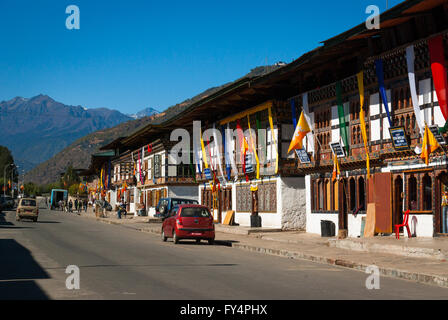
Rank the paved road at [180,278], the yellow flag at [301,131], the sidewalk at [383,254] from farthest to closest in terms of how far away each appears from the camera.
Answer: the yellow flag at [301,131] < the sidewalk at [383,254] < the paved road at [180,278]

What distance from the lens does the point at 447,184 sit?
21656 mm

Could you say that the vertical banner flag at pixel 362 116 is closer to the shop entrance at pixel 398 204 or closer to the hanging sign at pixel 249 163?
the shop entrance at pixel 398 204

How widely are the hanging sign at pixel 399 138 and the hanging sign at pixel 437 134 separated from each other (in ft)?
5.18

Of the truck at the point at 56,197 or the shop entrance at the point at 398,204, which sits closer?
the shop entrance at the point at 398,204

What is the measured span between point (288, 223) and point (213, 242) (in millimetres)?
7836

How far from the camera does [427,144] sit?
836 inches

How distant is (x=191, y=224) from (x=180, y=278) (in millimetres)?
12979

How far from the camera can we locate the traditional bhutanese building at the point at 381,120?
21.8m

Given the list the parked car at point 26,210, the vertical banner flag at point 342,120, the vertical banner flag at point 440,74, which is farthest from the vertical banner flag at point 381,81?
the parked car at point 26,210

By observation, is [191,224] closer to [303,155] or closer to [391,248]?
[303,155]

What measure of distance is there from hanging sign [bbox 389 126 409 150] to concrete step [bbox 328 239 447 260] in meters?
3.92

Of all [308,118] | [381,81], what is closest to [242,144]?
[308,118]
